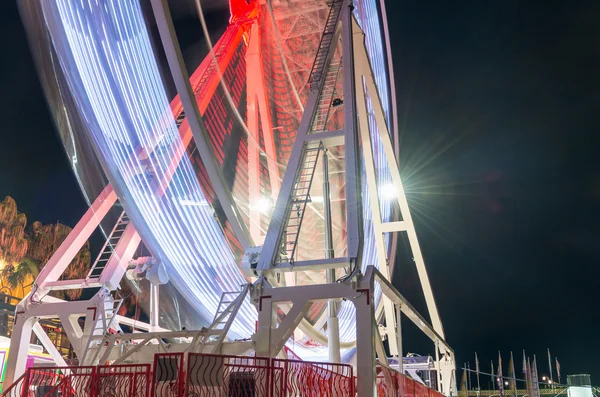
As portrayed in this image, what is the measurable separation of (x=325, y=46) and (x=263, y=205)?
5.21 metres

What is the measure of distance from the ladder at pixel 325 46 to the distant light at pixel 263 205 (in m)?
4.28

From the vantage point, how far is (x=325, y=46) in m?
12.8

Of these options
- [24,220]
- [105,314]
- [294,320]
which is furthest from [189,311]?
[24,220]

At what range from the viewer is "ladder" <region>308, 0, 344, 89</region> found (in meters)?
12.1

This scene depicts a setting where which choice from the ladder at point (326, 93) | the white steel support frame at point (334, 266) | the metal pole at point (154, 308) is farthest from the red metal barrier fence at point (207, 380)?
the ladder at point (326, 93)

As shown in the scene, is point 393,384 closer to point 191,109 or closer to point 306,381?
point 306,381

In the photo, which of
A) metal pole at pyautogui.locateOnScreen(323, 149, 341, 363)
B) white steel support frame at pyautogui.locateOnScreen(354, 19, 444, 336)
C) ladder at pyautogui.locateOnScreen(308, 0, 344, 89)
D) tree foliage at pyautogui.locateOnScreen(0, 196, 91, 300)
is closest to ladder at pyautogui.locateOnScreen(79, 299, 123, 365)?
metal pole at pyautogui.locateOnScreen(323, 149, 341, 363)

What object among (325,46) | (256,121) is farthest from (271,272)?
(256,121)

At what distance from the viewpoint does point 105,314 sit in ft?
36.1

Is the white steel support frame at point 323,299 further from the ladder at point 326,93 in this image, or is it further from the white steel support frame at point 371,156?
the white steel support frame at point 371,156

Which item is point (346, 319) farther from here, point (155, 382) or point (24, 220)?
point (24, 220)

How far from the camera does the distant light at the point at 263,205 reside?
15.8 m

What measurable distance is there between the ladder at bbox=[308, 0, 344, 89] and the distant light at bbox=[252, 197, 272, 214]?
4285mm

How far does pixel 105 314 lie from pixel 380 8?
43.0 feet
